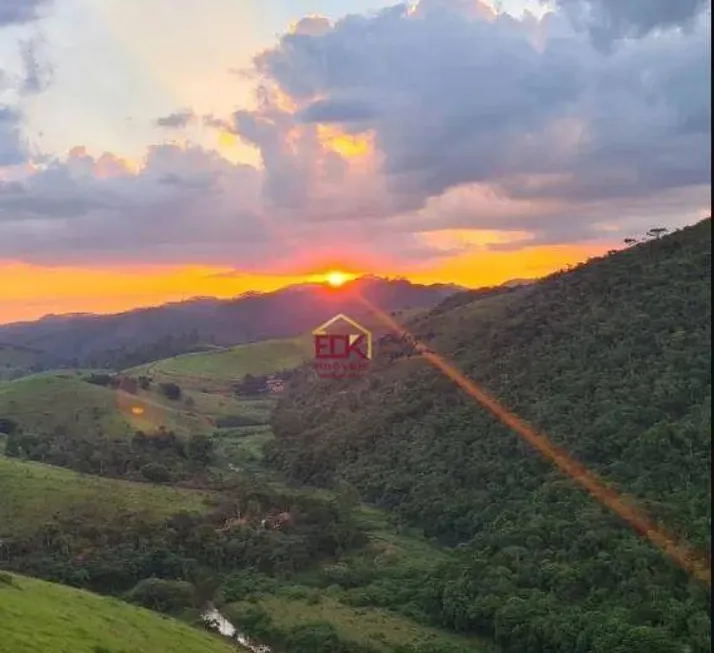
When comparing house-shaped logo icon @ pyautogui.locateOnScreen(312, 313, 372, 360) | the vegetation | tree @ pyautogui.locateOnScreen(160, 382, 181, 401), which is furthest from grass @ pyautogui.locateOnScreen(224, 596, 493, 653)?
tree @ pyautogui.locateOnScreen(160, 382, 181, 401)

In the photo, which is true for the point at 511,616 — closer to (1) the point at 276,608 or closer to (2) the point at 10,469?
(1) the point at 276,608

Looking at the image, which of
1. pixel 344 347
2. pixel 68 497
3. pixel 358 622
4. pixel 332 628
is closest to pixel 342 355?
pixel 344 347

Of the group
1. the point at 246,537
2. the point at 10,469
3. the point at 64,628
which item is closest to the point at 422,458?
the point at 246,537

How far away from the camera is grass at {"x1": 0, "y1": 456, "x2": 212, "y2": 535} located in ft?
230

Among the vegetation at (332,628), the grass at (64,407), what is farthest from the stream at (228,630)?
the grass at (64,407)

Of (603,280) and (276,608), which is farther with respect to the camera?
(603,280)

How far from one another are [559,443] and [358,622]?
88.5ft

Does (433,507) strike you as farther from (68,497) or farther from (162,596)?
(68,497)

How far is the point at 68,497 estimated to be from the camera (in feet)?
244

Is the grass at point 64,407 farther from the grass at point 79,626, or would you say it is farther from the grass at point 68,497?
the grass at point 79,626

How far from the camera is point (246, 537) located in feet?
222

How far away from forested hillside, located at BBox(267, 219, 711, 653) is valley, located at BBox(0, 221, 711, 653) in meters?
0.19

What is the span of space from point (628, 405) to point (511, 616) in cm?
2753

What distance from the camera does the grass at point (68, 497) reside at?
70.2m
